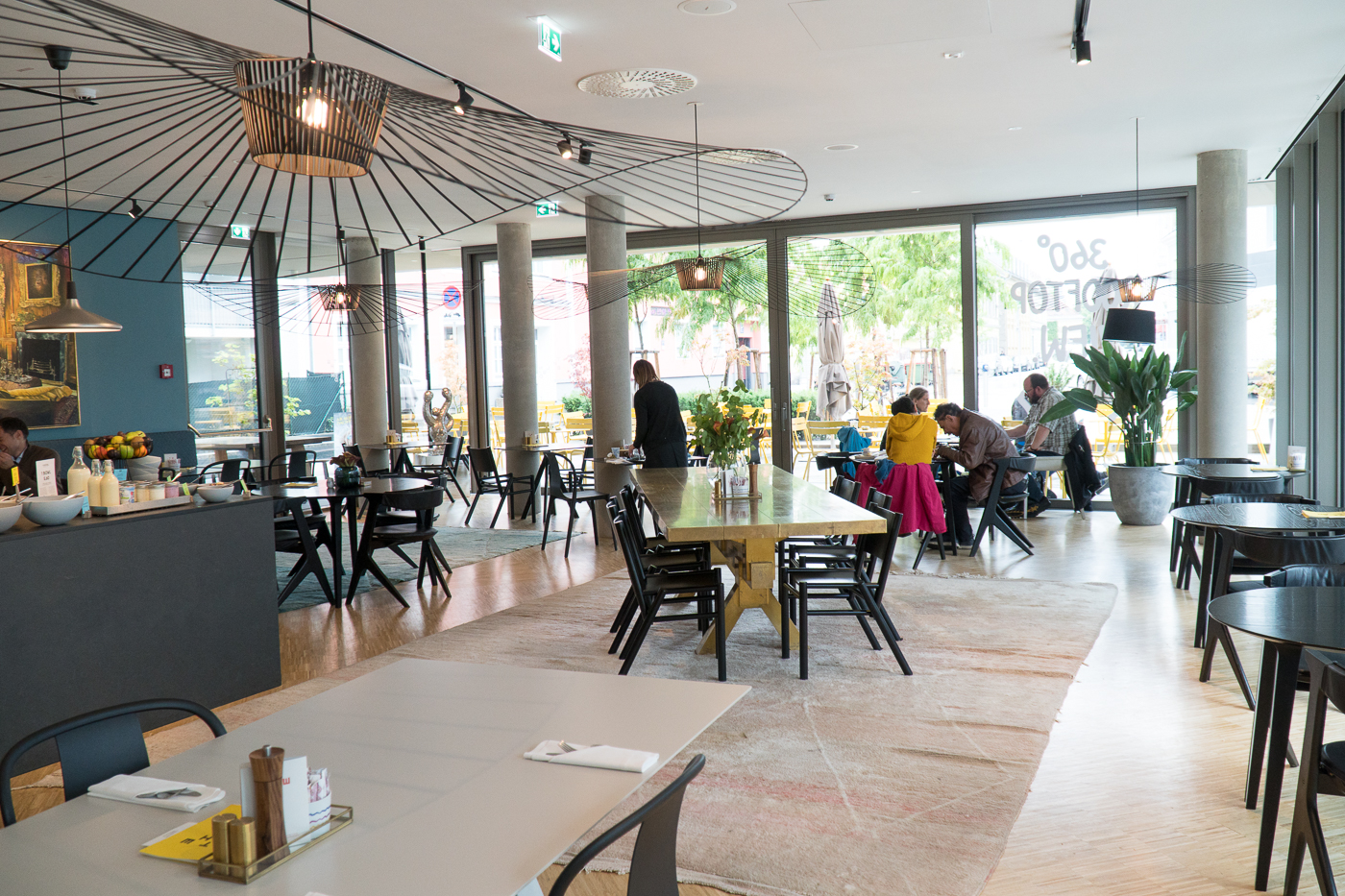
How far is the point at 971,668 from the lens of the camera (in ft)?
15.0

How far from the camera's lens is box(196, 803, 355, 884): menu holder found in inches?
54.6

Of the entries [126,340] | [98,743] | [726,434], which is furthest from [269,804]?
[126,340]

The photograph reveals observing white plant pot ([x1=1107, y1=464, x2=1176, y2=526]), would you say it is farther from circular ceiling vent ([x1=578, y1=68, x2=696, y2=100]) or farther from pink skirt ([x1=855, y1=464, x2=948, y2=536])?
circular ceiling vent ([x1=578, y1=68, x2=696, y2=100])

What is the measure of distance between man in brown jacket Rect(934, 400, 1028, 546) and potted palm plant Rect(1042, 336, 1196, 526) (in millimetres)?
1423

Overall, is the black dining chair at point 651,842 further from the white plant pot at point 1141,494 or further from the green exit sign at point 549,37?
the white plant pot at point 1141,494

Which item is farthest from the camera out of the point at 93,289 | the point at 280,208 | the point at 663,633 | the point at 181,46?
the point at 280,208

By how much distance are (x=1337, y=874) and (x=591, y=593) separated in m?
4.47

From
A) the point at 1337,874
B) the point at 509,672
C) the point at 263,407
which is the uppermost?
the point at 263,407

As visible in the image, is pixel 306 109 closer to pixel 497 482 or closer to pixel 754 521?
pixel 754 521

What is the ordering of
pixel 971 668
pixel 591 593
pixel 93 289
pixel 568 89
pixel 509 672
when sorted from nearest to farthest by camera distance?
pixel 509 672
pixel 971 668
pixel 568 89
pixel 591 593
pixel 93 289

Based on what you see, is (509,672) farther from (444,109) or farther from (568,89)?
(568,89)

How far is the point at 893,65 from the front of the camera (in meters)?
5.50

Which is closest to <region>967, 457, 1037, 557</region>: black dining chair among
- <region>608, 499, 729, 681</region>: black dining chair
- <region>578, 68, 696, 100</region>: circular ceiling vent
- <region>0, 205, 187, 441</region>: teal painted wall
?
<region>608, 499, 729, 681</region>: black dining chair

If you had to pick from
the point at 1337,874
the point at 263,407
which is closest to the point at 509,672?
the point at 1337,874
